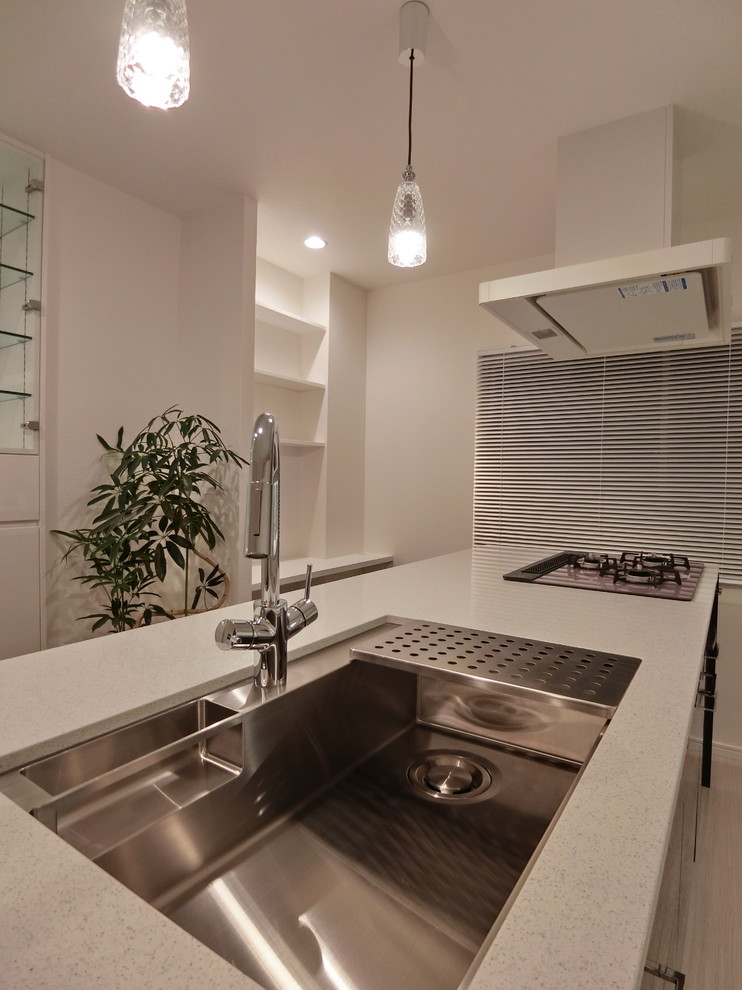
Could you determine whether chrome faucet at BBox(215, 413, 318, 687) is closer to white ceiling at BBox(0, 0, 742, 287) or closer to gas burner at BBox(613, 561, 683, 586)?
gas burner at BBox(613, 561, 683, 586)

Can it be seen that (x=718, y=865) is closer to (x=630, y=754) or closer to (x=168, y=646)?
(x=630, y=754)

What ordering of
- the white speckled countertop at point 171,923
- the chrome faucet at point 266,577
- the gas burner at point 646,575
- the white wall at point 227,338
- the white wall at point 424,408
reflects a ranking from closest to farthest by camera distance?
1. the white speckled countertop at point 171,923
2. the chrome faucet at point 266,577
3. the gas burner at point 646,575
4. the white wall at point 227,338
5. the white wall at point 424,408

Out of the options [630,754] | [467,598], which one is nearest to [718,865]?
[467,598]

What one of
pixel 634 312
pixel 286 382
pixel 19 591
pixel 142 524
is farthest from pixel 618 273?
pixel 19 591

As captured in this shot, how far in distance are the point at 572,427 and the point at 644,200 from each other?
136 cm

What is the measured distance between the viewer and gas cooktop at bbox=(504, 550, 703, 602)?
1.68 meters

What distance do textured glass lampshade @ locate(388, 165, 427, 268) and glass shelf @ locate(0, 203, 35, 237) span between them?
177 centimetres

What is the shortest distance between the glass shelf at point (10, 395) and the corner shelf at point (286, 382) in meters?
1.16

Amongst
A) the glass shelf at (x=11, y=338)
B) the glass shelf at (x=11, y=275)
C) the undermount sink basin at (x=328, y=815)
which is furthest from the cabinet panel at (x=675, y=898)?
the glass shelf at (x=11, y=275)

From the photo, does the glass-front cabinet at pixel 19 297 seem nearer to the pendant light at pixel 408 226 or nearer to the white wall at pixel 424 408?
the pendant light at pixel 408 226

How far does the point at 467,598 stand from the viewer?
1.53 metres

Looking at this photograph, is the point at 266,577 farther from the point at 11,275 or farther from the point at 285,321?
the point at 285,321

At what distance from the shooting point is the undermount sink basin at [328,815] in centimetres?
64

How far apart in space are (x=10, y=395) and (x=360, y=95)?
5.79ft
